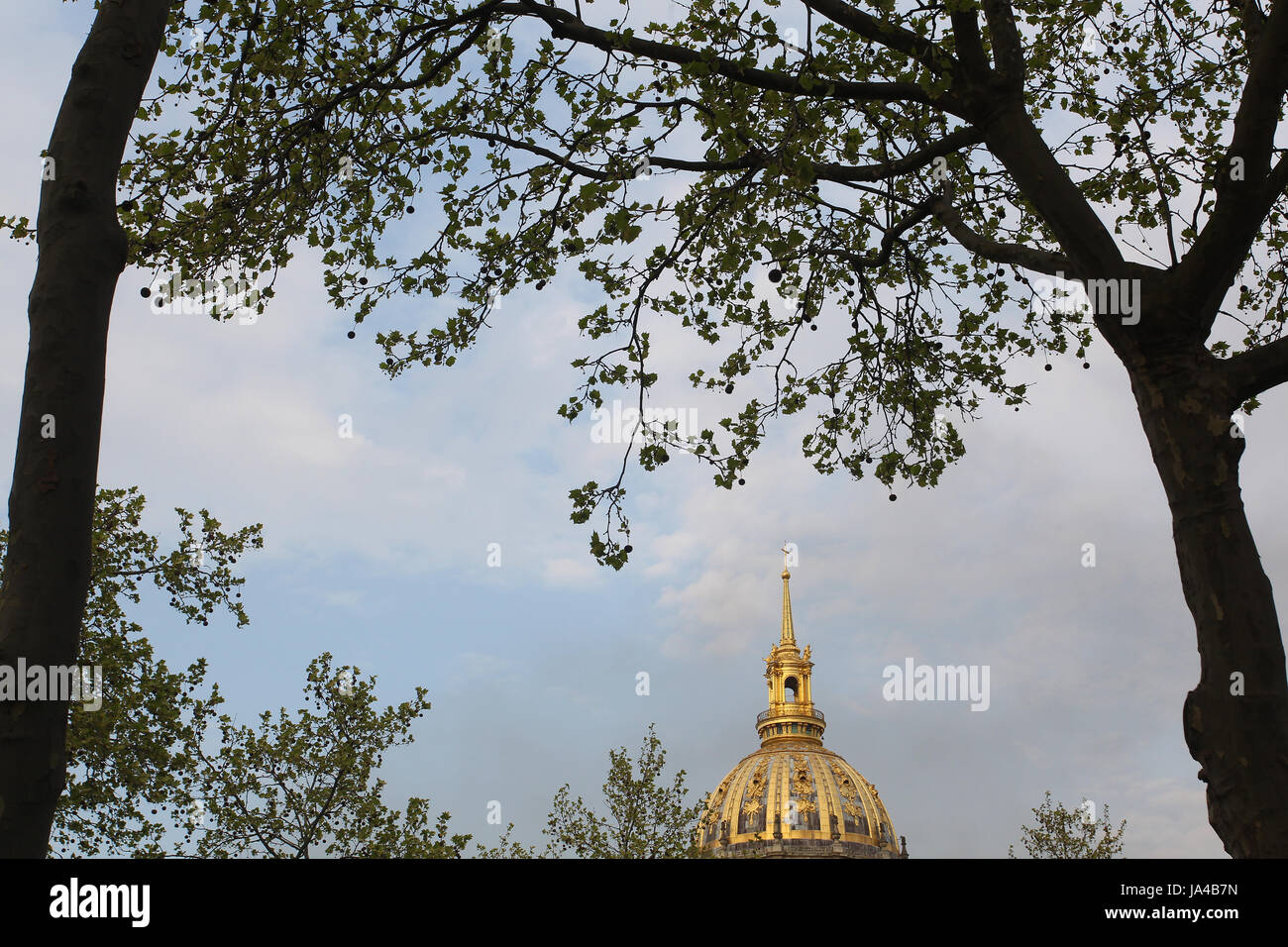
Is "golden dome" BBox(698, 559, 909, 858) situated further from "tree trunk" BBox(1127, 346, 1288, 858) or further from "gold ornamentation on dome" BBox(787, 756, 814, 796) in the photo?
"tree trunk" BBox(1127, 346, 1288, 858)

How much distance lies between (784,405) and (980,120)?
18.4ft

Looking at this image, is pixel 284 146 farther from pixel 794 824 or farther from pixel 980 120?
pixel 794 824

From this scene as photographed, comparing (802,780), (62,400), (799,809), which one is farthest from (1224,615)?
(802,780)

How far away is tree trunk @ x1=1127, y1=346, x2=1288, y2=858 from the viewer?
274 inches

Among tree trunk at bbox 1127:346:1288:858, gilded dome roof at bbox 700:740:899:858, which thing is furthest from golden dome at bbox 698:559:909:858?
tree trunk at bbox 1127:346:1288:858

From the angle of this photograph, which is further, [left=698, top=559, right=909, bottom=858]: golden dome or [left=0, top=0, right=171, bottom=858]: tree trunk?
[left=698, top=559, right=909, bottom=858]: golden dome

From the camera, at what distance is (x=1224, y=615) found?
24.0 ft

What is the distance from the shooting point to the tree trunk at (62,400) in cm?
478

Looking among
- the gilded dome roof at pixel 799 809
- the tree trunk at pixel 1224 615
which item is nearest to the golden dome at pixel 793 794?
the gilded dome roof at pixel 799 809

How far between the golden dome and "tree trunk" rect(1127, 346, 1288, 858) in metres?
104

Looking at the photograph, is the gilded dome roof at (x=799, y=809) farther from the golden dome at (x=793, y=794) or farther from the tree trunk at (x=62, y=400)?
the tree trunk at (x=62, y=400)

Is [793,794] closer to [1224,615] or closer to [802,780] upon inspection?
[802,780]

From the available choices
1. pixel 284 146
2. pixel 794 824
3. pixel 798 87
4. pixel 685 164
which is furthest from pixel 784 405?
pixel 794 824

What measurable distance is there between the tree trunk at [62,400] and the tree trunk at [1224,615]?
6.69 meters
